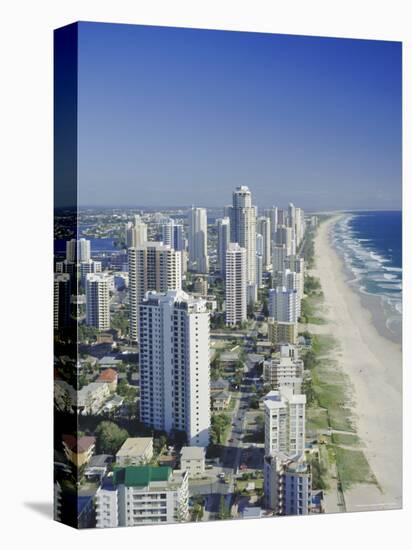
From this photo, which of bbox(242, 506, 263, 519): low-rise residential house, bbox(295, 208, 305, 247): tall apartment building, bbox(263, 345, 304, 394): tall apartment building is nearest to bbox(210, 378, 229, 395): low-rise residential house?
bbox(263, 345, 304, 394): tall apartment building

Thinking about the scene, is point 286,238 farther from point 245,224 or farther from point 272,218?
point 245,224

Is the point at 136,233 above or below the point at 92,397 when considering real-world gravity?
above

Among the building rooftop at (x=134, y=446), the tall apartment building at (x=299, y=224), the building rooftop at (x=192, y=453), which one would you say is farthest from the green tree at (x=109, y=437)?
the tall apartment building at (x=299, y=224)

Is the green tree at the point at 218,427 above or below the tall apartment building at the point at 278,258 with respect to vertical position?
below

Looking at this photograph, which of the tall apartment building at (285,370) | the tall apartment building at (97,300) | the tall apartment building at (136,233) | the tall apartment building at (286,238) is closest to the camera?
the tall apartment building at (97,300)

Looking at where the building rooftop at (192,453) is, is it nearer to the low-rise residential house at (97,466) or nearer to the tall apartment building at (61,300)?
the low-rise residential house at (97,466)

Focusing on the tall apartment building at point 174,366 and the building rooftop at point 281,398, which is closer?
the tall apartment building at point 174,366

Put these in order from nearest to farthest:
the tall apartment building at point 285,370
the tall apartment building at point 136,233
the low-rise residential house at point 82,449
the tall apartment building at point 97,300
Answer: the low-rise residential house at point 82,449
the tall apartment building at point 97,300
the tall apartment building at point 136,233
the tall apartment building at point 285,370

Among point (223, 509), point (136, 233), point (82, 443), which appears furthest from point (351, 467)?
point (136, 233)

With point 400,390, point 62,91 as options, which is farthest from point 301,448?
point 62,91
